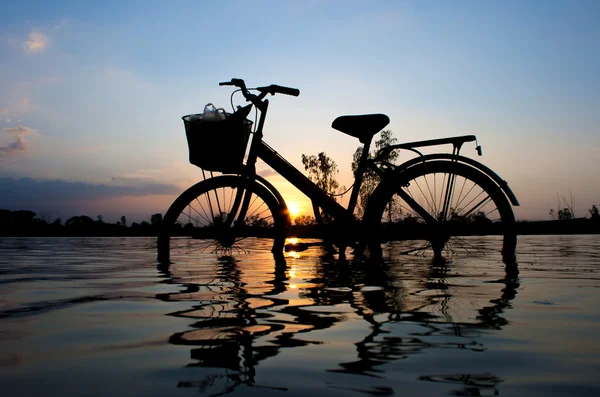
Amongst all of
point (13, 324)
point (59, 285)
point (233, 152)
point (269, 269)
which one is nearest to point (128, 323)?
point (13, 324)

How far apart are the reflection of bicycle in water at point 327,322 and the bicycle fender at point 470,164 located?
5.47ft

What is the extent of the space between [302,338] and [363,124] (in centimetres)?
389

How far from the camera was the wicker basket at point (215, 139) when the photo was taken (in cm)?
542

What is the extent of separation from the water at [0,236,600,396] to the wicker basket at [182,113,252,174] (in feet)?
6.76

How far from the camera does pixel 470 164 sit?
17.6ft

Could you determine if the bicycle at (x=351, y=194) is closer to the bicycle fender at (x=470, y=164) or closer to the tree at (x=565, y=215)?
the bicycle fender at (x=470, y=164)

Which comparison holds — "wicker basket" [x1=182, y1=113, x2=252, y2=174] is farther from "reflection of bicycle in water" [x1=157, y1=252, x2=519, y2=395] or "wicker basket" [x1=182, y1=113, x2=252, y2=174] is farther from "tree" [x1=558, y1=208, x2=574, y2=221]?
"tree" [x1=558, y1=208, x2=574, y2=221]

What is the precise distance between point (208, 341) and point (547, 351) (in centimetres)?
126

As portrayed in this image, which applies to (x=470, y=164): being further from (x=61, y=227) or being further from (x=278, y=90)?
(x=61, y=227)

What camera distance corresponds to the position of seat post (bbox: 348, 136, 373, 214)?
558 centimetres

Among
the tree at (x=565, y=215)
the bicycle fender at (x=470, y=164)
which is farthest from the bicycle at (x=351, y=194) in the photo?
the tree at (x=565, y=215)

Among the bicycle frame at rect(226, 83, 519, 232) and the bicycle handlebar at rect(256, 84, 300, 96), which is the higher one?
the bicycle handlebar at rect(256, 84, 300, 96)

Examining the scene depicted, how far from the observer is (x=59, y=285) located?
3736mm

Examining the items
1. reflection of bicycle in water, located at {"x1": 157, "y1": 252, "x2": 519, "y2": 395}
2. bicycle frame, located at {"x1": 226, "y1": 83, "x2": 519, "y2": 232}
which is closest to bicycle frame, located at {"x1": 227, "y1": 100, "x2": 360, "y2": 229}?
bicycle frame, located at {"x1": 226, "y1": 83, "x2": 519, "y2": 232}
